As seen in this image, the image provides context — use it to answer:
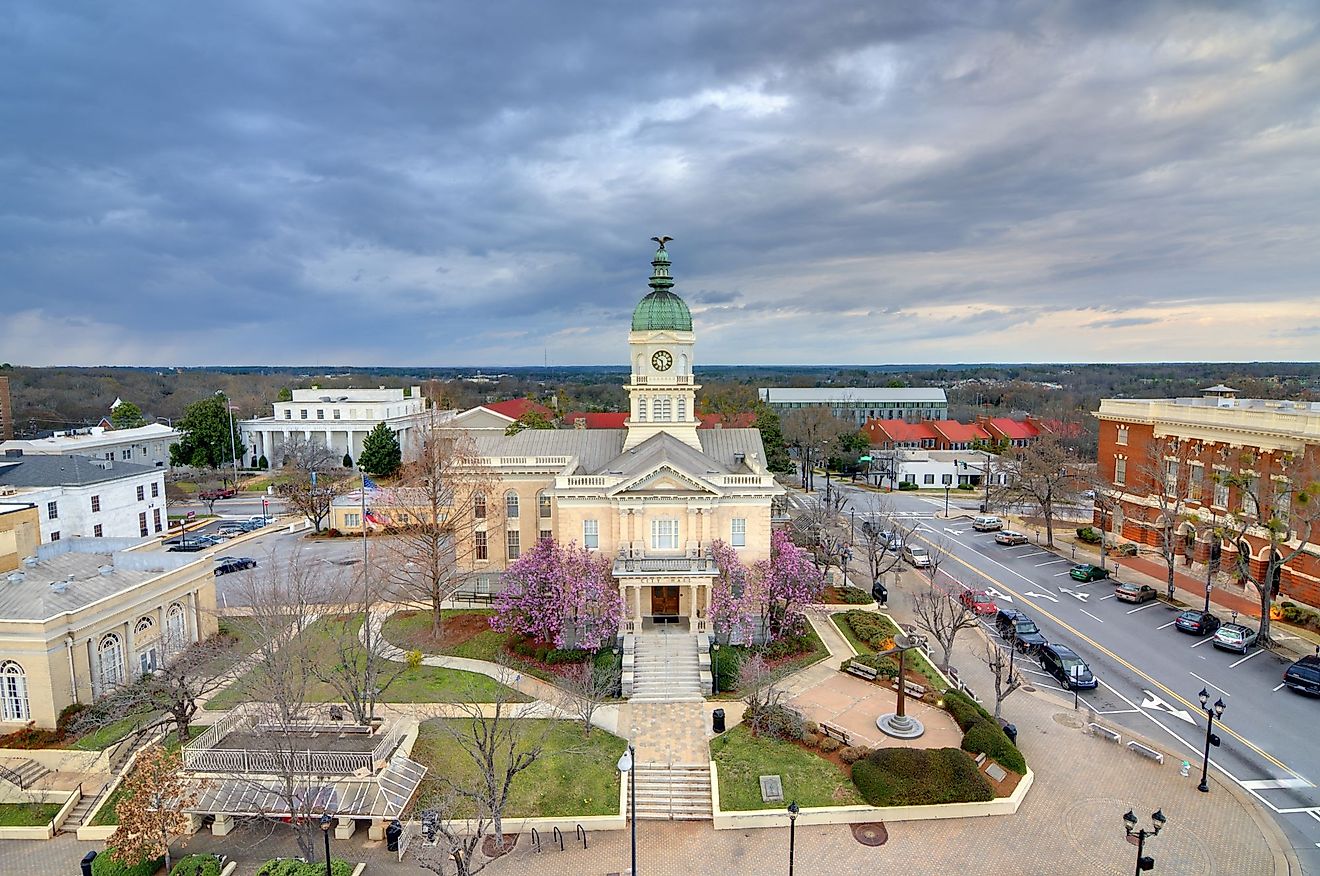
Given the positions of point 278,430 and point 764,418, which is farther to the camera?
point 278,430

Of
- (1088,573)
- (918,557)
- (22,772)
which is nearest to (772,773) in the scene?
(22,772)

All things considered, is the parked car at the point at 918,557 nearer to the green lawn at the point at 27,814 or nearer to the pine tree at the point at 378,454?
the green lawn at the point at 27,814

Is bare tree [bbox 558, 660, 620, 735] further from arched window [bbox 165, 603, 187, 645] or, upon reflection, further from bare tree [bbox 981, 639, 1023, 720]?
arched window [bbox 165, 603, 187, 645]

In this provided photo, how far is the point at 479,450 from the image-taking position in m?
49.2

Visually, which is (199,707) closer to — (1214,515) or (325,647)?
(325,647)

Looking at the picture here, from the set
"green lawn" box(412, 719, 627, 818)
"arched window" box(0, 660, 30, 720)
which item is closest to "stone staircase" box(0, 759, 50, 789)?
"arched window" box(0, 660, 30, 720)

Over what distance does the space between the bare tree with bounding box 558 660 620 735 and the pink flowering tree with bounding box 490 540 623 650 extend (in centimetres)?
175

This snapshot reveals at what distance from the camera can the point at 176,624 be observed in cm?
3544

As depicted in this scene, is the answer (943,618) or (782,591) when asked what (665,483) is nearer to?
(782,591)

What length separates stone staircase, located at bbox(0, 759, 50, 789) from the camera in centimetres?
2555

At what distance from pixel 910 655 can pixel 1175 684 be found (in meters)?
11.5

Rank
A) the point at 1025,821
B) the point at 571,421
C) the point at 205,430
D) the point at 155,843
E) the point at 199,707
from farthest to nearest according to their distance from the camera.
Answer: the point at 571,421
the point at 205,430
the point at 199,707
the point at 1025,821
the point at 155,843

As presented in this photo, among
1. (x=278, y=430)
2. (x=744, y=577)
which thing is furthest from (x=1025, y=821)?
(x=278, y=430)

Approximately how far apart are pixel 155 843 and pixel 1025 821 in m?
27.5
